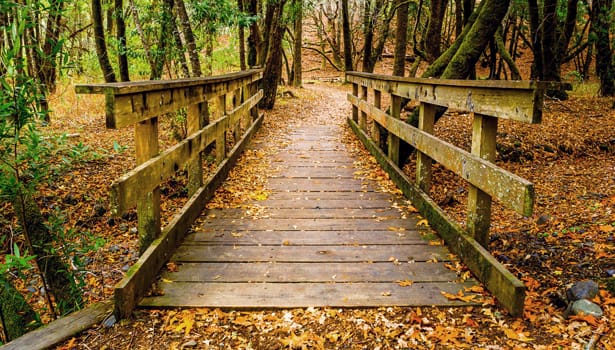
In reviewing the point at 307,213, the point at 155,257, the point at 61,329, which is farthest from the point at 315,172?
the point at 61,329

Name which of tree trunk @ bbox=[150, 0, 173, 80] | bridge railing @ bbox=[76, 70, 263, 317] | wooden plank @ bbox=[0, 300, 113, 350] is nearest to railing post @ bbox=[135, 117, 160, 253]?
bridge railing @ bbox=[76, 70, 263, 317]

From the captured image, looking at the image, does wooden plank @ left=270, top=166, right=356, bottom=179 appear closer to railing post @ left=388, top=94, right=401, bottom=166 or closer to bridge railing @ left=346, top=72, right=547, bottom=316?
railing post @ left=388, top=94, right=401, bottom=166

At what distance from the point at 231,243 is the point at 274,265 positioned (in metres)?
0.62

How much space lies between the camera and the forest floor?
9.17 ft

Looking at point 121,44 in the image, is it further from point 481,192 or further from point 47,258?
point 481,192

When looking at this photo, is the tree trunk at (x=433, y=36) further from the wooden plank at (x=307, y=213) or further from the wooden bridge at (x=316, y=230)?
the wooden plank at (x=307, y=213)

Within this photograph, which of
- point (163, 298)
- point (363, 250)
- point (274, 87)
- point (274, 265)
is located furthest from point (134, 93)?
point (274, 87)

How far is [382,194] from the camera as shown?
577 centimetres

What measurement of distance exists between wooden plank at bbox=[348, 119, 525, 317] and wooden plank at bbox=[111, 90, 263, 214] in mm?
2368

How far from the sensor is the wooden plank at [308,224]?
4617 mm

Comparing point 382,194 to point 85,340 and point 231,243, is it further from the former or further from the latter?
point 85,340

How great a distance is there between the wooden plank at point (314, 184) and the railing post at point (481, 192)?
252 centimetres

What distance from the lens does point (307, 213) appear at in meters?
5.11

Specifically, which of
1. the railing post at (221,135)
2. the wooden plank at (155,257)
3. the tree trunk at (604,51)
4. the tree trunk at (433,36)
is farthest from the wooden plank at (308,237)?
the tree trunk at (604,51)
